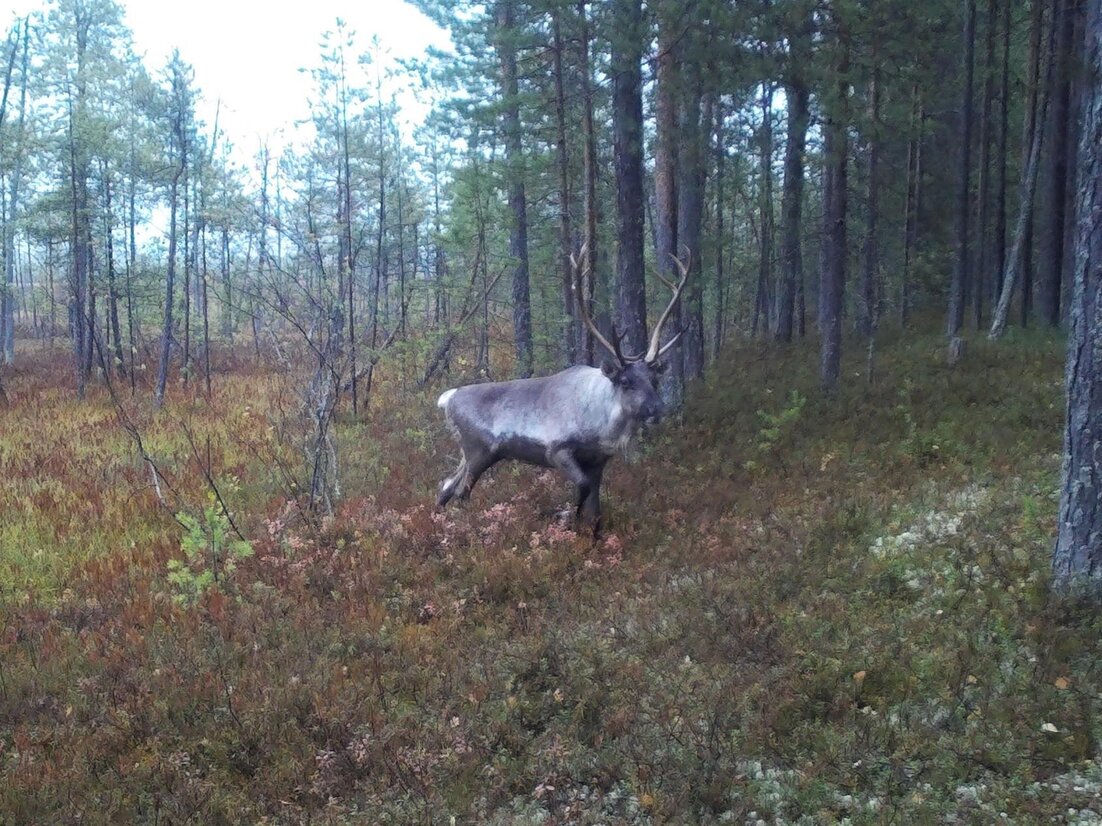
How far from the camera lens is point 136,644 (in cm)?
570

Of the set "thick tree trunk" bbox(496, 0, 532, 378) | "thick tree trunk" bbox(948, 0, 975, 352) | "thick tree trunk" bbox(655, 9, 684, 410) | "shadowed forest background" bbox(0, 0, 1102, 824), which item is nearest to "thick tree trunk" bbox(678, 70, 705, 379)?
"shadowed forest background" bbox(0, 0, 1102, 824)

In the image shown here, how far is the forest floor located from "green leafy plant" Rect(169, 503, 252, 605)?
0.04 m

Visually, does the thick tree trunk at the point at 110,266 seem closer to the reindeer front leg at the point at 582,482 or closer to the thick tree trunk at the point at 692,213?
the thick tree trunk at the point at 692,213

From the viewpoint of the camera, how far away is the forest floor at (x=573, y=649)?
13.0 ft

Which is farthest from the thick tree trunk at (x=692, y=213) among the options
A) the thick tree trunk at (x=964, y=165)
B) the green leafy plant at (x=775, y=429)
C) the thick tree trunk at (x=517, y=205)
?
the thick tree trunk at (x=964, y=165)

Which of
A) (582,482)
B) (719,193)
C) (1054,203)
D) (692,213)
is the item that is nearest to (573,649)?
(582,482)

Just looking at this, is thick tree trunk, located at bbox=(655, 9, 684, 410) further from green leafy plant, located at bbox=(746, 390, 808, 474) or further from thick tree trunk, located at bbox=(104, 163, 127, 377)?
thick tree trunk, located at bbox=(104, 163, 127, 377)

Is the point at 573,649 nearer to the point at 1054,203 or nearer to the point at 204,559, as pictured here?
the point at 204,559

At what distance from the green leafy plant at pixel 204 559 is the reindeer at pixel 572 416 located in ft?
7.92

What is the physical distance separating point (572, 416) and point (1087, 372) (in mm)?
4675

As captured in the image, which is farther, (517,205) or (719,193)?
(517,205)

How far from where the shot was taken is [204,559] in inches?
295

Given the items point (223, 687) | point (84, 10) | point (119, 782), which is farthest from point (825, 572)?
point (84, 10)

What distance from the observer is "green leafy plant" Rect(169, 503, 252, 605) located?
6.64m
